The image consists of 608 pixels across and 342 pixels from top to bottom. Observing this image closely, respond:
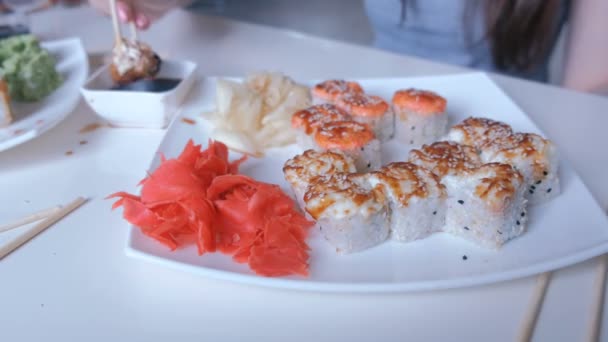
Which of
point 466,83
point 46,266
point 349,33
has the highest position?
point 466,83

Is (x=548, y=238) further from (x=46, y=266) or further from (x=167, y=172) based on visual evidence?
→ (x=46, y=266)

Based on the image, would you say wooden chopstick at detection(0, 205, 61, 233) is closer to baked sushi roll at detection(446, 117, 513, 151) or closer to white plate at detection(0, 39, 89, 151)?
Result: white plate at detection(0, 39, 89, 151)

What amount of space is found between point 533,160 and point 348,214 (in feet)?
1.38

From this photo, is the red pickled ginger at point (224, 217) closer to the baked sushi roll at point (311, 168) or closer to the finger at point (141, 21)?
the baked sushi roll at point (311, 168)

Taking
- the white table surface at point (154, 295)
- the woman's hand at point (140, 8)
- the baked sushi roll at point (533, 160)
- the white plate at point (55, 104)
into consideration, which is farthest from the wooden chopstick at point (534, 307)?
the woman's hand at point (140, 8)

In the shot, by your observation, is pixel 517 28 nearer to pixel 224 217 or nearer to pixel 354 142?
pixel 354 142

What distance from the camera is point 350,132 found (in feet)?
3.88

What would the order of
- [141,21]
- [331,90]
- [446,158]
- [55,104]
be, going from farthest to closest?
[141,21] → [55,104] → [331,90] → [446,158]

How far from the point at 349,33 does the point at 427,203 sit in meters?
3.08

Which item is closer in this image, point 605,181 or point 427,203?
point 427,203

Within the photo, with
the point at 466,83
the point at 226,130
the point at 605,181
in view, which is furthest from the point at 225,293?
the point at 466,83

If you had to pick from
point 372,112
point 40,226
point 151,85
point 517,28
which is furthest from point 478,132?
point 40,226

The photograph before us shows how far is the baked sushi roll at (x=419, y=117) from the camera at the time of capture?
1.28 meters

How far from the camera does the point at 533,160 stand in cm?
106
